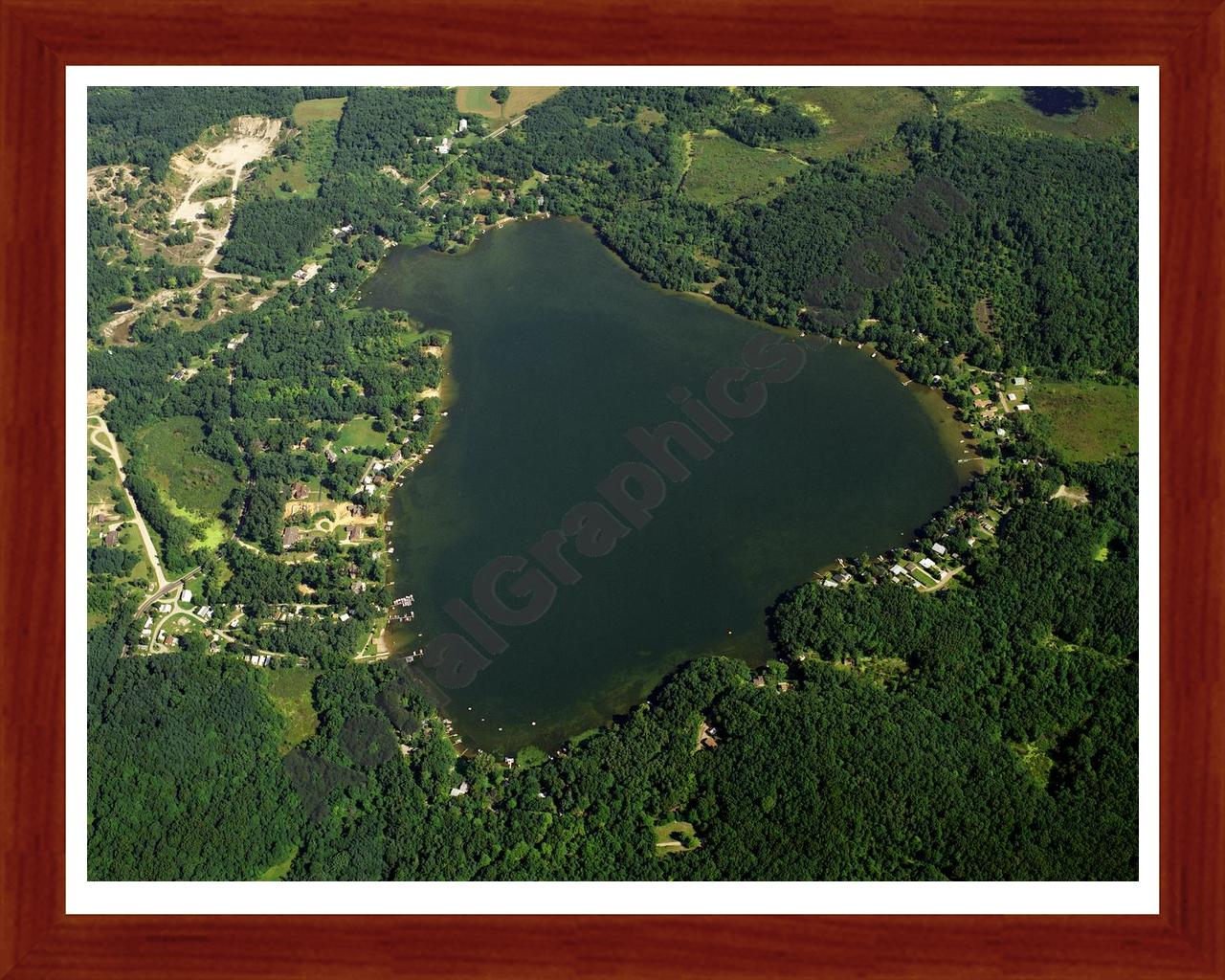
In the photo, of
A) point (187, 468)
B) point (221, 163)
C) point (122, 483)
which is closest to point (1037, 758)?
point (187, 468)

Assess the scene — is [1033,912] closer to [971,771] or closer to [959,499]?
[971,771]

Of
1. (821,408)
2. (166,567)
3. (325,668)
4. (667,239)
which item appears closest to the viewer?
(325,668)

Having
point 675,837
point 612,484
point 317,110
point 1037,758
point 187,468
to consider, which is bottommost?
point 675,837

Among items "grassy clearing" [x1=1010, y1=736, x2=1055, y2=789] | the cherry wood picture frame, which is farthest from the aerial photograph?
the cherry wood picture frame

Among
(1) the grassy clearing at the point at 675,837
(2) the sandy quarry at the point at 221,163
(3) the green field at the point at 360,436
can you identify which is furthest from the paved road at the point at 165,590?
(2) the sandy quarry at the point at 221,163

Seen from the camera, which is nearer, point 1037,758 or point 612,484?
point 1037,758

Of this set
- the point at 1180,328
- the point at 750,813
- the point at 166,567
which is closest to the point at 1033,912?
the point at 1180,328
